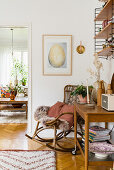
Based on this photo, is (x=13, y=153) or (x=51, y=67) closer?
(x=13, y=153)

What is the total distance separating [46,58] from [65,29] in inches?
25.7

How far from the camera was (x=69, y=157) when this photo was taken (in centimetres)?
281

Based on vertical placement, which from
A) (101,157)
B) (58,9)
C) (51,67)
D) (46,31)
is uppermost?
(58,9)

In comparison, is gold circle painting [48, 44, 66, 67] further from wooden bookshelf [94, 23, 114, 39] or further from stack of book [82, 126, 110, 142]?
stack of book [82, 126, 110, 142]

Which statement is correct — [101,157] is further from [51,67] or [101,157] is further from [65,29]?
[65,29]

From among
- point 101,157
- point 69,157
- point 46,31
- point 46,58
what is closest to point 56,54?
point 46,58

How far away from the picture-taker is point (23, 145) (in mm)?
3242

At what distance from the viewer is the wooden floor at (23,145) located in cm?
254

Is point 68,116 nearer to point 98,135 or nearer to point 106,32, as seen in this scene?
point 98,135

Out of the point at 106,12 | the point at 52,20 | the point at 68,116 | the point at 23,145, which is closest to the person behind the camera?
the point at 106,12

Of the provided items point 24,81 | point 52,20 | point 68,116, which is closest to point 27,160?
point 68,116

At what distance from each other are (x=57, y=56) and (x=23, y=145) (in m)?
1.72

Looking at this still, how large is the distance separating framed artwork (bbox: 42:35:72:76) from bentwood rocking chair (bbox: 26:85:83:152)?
36cm

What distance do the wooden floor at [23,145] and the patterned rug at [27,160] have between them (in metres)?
0.12
